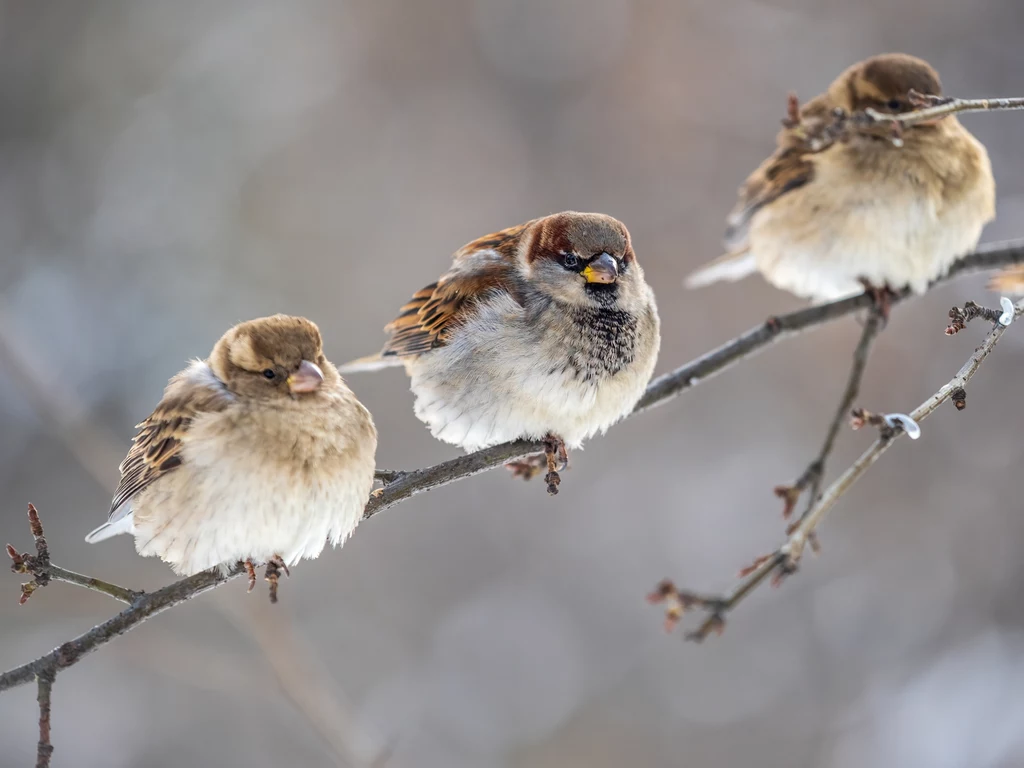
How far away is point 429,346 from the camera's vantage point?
3.49 m

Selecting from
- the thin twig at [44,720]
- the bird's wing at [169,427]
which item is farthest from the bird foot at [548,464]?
the thin twig at [44,720]

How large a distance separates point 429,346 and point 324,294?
4454 mm

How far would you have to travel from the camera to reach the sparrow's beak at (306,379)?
8.79 feet

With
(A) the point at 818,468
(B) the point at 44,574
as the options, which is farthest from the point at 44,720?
(A) the point at 818,468

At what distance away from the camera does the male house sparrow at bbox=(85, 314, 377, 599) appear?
105 inches

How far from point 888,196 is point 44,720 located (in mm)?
3565

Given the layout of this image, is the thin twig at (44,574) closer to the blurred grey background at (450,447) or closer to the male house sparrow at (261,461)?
the male house sparrow at (261,461)

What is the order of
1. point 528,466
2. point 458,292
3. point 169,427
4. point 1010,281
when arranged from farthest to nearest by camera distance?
point 1010,281 → point 458,292 → point 528,466 → point 169,427

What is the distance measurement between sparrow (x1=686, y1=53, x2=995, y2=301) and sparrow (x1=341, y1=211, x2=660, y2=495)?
4.24ft

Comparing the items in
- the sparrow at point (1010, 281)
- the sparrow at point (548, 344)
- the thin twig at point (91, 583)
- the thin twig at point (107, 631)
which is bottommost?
the thin twig at point (107, 631)

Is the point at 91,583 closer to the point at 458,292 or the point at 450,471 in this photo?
the point at 450,471

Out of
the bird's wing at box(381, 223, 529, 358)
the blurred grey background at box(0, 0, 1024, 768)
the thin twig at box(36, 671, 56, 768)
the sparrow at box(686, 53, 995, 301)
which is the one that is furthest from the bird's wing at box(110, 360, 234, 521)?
the blurred grey background at box(0, 0, 1024, 768)

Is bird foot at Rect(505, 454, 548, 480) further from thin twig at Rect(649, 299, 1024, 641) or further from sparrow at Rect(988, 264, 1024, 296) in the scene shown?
sparrow at Rect(988, 264, 1024, 296)

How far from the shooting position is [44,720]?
2146 mm
